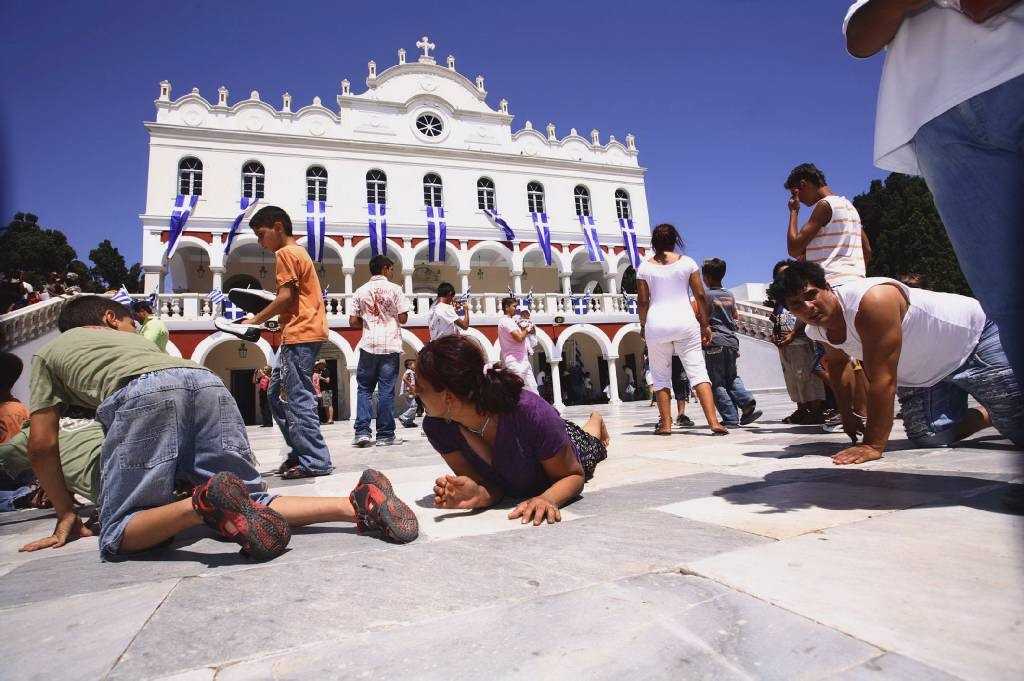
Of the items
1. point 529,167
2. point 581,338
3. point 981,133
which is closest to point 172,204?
point 529,167

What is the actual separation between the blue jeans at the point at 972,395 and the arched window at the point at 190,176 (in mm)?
20799

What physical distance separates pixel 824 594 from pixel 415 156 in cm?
2176

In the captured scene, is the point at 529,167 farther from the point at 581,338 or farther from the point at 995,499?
the point at 995,499

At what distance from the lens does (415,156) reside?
2072cm

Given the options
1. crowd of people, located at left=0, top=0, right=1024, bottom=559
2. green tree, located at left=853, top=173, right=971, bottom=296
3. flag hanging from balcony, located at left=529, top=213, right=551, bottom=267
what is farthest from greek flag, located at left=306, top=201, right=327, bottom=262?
green tree, located at left=853, top=173, right=971, bottom=296

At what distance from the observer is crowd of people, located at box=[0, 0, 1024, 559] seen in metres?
1.42

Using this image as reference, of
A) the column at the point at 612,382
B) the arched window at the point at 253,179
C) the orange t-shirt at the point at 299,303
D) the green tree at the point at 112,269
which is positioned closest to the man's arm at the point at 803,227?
the orange t-shirt at the point at 299,303

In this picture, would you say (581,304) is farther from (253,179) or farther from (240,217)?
(253,179)

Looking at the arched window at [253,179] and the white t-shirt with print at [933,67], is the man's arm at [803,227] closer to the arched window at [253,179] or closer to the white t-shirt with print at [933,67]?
the white t-shirt with print at [933,67]

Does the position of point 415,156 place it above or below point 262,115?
below

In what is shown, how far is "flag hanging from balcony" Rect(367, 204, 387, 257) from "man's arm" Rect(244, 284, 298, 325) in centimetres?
1632

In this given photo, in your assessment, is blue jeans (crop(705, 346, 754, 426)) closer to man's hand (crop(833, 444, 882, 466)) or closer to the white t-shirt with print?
man's hand (crop(833, 444, 882, 466))

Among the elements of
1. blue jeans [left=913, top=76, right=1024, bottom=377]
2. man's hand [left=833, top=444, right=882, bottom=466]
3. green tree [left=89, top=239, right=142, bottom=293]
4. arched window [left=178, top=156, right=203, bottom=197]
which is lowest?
man's hand [left=833, top=444, right=882, bottom=466]

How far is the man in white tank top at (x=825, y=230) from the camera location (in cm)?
309
